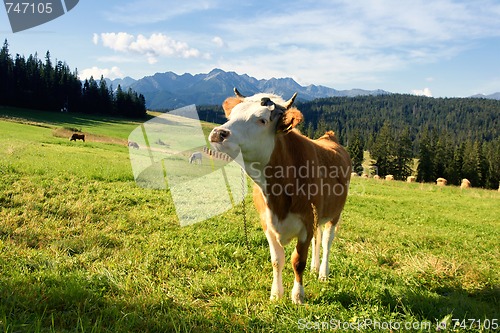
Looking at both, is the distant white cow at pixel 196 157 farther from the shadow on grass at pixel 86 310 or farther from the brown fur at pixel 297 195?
the shadow on grass at pixel 86 310

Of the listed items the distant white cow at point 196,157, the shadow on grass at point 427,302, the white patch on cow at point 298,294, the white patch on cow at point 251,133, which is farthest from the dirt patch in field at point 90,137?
the shadow on grass at point 427,302

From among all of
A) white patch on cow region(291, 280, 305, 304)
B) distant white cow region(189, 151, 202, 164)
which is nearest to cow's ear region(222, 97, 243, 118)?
white patch on cow region(291, 280, 305, 304)

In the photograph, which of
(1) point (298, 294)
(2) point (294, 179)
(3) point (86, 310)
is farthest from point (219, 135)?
(1) point (298, 294)

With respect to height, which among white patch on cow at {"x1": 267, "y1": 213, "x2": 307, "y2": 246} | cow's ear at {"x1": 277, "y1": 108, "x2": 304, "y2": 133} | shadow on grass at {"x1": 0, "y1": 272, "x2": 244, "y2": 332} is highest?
cow's ear at {"x1": 277, "y1": 108, "x2": 304, "y2": 133}

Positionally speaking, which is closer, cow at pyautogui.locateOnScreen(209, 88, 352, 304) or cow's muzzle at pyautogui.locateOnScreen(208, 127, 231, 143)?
cow's muzzle at pyautogui.locateOnScreen(208, 127, 231, 143)

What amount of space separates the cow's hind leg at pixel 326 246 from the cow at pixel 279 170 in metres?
0.10

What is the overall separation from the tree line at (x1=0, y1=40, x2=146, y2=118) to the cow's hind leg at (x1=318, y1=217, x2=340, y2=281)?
94373 millimetres

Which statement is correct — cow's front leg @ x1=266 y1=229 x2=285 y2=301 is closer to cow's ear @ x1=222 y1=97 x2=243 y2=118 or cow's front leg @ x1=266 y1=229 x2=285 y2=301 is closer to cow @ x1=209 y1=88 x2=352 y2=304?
cow @ x1=209 y1=88 x2=352 y2=304

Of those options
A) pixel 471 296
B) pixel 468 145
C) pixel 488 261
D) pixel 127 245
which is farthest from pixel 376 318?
pixel 468 145

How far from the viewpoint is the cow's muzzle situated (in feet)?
11.0

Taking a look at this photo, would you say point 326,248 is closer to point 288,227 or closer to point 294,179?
point 288,227

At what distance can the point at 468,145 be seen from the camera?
8144cm

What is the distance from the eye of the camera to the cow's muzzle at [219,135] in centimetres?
335

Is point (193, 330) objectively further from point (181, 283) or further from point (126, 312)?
point (181, 283)
